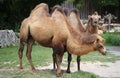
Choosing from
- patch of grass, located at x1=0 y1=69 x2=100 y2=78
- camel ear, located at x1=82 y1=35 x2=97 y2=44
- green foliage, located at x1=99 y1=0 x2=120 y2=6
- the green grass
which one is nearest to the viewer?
camel ear, located at x1=82 y1=35 x2=97 y2=44

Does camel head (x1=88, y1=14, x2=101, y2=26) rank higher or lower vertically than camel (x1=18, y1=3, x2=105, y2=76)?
higher

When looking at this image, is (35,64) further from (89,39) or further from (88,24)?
(89,39)

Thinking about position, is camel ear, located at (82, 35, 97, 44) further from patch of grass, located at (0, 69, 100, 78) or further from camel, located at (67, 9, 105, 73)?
patch of grass, located at (0, 69, 100, 78)

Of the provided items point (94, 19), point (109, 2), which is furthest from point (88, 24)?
point (109, 2)

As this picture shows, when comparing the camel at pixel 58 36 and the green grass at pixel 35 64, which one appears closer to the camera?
the camel at pixel 58 36

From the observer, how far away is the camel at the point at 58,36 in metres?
9.07

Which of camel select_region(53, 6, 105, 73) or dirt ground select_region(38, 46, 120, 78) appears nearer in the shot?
camel select_region(53, 6, 105, 73)

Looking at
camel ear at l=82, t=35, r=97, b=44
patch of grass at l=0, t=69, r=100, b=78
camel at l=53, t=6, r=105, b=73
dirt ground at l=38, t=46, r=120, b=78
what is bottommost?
dirt ground at l=38, t=46, r=120, b=78

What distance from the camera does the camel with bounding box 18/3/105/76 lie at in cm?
907

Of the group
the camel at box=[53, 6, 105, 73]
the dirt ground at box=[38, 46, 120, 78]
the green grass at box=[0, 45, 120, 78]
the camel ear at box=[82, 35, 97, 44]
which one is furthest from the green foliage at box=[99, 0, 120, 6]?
the camel ear at box=[82, 35, 97, 44]

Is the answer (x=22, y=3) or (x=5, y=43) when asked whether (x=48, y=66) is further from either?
(x=22, y=3)

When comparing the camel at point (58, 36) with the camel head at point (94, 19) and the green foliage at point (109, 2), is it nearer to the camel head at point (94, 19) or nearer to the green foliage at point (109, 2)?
the camel head at point (94, 19)

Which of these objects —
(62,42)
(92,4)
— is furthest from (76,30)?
(92,4)

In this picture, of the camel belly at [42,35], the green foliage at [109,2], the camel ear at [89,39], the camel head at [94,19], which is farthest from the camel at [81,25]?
the green foliage at [109,2]
